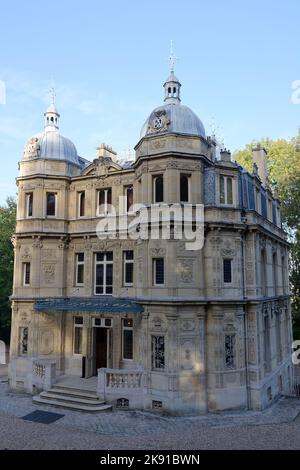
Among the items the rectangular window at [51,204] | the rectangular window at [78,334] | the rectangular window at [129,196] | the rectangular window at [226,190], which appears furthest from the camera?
the rectangular window at [51,204]

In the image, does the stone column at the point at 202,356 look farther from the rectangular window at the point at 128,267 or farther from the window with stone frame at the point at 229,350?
the rectangular window at the point at 128,267

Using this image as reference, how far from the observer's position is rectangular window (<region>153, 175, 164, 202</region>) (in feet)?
62.1

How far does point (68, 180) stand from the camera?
899 inches

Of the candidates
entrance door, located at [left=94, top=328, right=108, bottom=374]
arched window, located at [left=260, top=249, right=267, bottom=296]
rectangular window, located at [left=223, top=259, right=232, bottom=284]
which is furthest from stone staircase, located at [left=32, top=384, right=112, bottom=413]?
arched window, located at [left=260, top=249, right=267, bottom=296]

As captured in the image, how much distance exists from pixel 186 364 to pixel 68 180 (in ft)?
41.1

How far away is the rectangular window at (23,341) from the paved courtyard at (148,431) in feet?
12.1

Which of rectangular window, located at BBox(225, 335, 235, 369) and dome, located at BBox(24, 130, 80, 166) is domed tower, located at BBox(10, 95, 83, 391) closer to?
dome, located at BBox(24, 130, 80, 166)

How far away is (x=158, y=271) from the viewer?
18.4m

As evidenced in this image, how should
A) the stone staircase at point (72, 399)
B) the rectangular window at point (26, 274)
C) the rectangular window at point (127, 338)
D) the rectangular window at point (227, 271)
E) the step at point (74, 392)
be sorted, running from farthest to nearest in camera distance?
the rectangular window at point (26, 274), the rectangular window at point (127, 338), the rectangular window at point (227, 271), the step at point (74, 392), the stone staircase at point (72, 399)

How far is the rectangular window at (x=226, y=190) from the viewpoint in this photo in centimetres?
1934

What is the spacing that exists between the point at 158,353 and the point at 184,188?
8.02 m

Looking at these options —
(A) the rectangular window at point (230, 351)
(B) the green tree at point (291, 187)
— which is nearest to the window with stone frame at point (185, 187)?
(A) the rectangular window at point (230, 351)

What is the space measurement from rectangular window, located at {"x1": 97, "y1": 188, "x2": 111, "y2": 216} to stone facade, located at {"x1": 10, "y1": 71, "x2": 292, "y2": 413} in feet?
0.84

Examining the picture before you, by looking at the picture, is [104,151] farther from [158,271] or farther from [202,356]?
[202,356]
